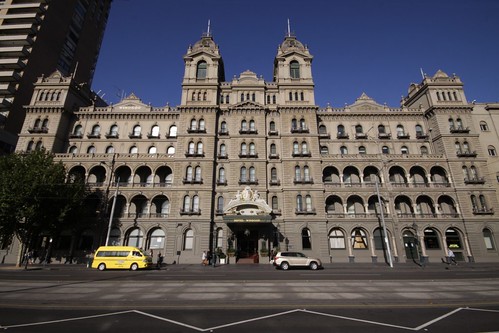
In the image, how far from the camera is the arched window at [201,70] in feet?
145

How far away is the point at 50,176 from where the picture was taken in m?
31.2

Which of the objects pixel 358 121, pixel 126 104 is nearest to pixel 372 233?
pixel 358 121

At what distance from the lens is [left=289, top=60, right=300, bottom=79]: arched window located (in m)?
44.4

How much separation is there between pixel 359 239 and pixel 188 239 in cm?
2508

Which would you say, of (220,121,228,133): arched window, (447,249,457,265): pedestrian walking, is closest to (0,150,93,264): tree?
(220,121,228,133): arched window

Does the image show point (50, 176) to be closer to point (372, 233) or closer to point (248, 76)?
point (248, 76)

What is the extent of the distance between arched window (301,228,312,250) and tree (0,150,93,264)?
3104 cm

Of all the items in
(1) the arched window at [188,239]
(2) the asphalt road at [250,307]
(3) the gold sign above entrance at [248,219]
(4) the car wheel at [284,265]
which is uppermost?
(3) the gold sign above entrance at [248,219]

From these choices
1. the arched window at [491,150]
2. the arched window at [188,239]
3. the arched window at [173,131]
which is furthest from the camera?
the arched window at [173,131]

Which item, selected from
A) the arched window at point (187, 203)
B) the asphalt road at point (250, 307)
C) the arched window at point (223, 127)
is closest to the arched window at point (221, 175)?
the arched window at point (187, 203)

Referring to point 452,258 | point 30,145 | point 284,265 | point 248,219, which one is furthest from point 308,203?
point 30,145

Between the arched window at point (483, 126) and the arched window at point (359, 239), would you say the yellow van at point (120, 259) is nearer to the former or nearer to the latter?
the arched window at point (359, 239)

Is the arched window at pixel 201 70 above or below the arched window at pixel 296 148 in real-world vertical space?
above

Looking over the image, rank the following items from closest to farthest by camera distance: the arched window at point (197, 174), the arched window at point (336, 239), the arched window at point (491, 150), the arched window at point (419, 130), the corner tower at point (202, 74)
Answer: the arched window at point (336, 239) < the arched window at point (197, 174) < the arched window at point (491, 150) < the corner tower at point (202, 74) < the arched window at point (419, 130)
